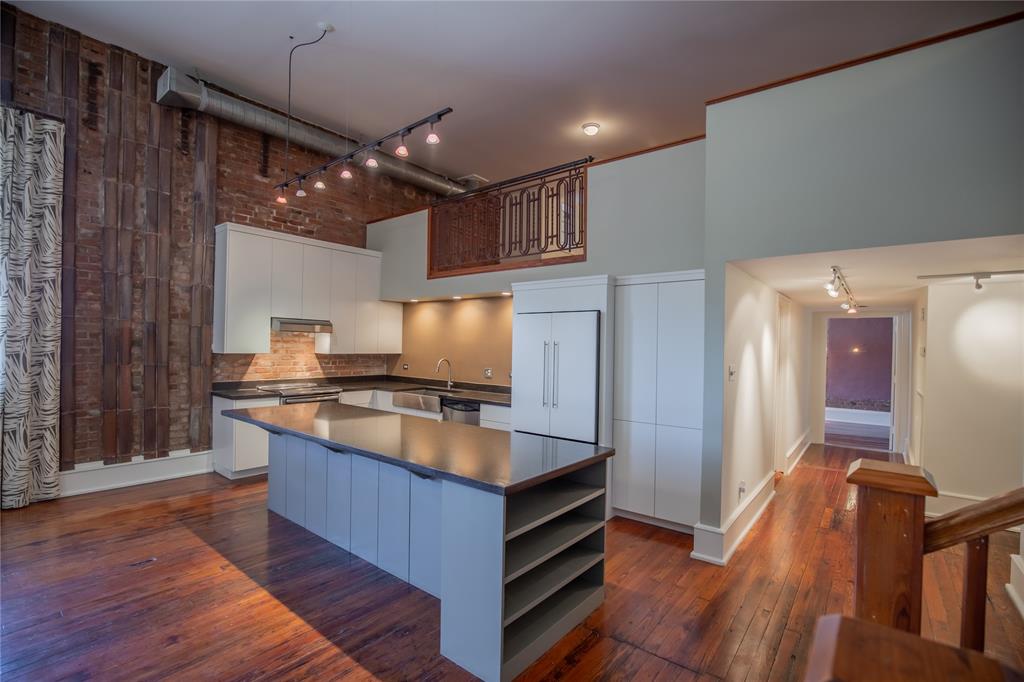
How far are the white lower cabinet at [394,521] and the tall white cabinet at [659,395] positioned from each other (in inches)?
77.4

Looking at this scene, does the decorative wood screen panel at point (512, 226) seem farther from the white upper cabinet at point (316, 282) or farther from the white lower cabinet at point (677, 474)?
the white lower cabinet at point (677, 474)

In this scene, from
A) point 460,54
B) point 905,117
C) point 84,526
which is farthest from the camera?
point 460,54

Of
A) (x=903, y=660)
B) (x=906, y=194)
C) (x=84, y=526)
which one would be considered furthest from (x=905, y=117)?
(x=84, y=526)

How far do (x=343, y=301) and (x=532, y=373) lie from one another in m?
3.09

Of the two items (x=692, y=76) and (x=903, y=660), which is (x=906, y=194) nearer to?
(x=692, y=76)

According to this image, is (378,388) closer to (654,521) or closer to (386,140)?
(386,140)

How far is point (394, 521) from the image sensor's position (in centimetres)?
308

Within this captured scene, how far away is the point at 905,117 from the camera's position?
9.08ft

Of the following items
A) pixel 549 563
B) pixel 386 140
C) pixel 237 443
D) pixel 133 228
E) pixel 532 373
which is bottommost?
pixel 549 563

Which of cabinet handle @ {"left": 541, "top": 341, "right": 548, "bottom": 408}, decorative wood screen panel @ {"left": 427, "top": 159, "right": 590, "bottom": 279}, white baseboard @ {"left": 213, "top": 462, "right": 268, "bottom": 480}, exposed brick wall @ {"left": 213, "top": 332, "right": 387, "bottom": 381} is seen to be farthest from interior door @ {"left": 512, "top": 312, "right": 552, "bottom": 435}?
exposed brick wall @ {"left": 213, "top": 332, "right": 387, "bottom": 381}

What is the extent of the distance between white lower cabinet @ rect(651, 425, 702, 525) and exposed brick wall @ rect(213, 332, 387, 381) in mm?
4490

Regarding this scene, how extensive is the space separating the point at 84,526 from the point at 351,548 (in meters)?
2.27

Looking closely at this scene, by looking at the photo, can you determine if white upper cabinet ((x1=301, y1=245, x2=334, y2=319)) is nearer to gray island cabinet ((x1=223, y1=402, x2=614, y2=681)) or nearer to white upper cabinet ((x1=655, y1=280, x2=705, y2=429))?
gray island cabinet ((x1=223, y1=402, x2=614, y2=681))

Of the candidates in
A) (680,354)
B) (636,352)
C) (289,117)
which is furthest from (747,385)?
(289,117)
